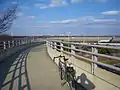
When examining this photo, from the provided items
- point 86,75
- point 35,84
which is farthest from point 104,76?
point 35,84

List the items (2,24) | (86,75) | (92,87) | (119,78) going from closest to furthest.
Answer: (119,78) → (92,87) → (86,75) → (2,24)

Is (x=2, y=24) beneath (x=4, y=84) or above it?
above

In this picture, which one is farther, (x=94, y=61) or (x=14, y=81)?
(x=14, y=81)

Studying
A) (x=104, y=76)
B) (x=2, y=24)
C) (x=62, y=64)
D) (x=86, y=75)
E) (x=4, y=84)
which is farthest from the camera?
(x=2, y=24)

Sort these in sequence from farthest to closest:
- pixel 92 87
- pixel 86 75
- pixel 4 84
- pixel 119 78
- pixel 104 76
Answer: pixel 4 84 < pixel 86 75 < pixel 92 87 < pixel 104 76 < pixel 119 78

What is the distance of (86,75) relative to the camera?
24.9 ft

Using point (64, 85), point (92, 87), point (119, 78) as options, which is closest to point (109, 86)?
point (119, 78)

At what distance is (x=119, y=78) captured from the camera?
5359mm

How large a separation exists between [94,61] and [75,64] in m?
2.59

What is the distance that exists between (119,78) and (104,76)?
0.77 metres

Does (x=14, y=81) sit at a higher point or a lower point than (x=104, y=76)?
lower

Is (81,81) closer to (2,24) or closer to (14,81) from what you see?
(14,81)

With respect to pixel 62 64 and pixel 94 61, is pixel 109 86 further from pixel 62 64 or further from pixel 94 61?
pixel 62 64

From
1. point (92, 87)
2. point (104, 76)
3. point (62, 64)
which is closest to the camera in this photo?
point (104, 76)
